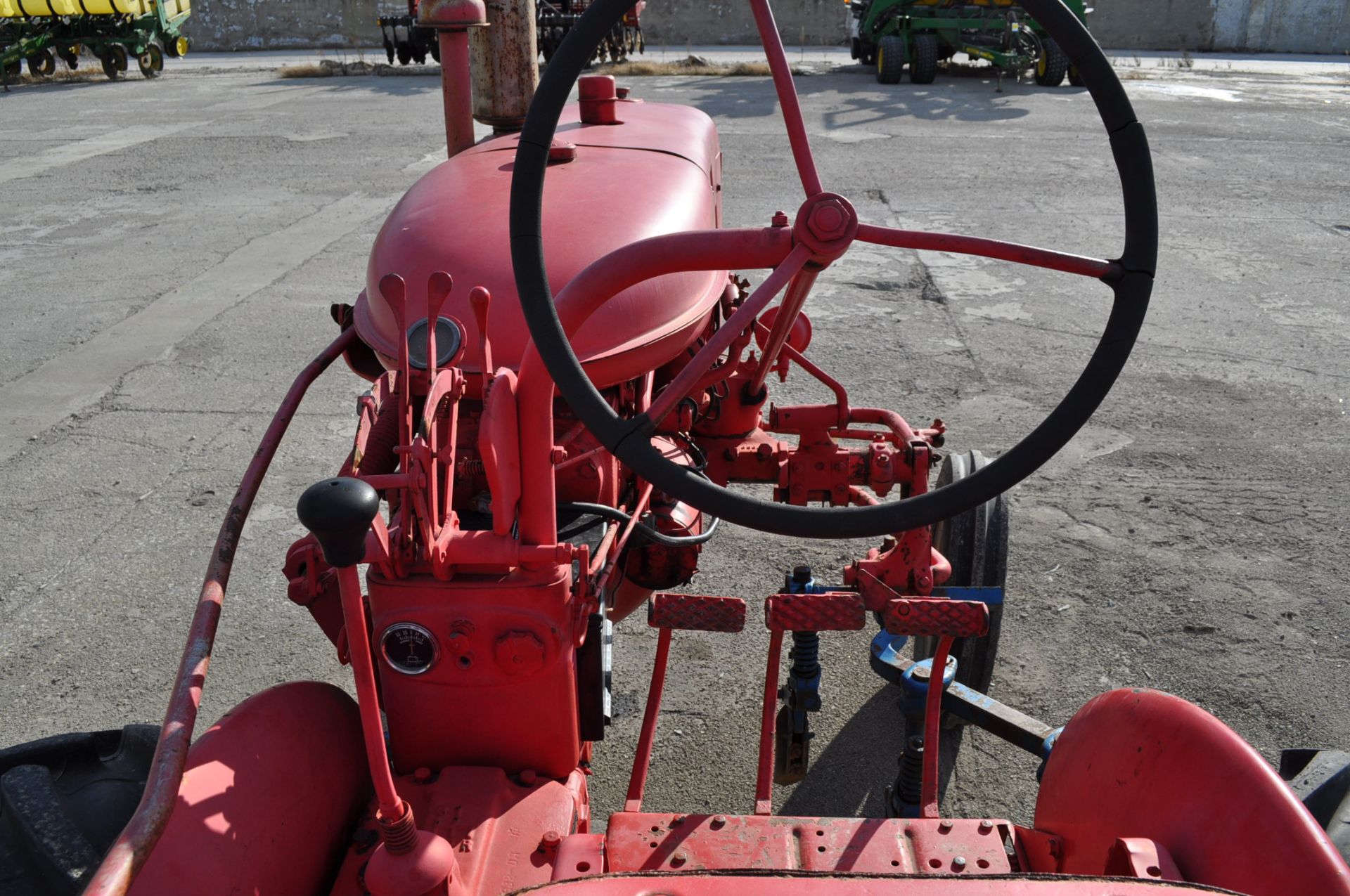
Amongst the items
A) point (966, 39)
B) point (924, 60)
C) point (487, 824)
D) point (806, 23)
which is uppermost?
point (806, 23)

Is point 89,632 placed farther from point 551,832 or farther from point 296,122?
point 296,122

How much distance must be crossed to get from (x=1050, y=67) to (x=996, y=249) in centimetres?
1375

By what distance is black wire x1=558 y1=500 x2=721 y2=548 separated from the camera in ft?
6.32

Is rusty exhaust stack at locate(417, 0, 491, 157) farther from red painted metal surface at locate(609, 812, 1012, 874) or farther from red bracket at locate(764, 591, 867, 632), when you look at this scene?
red painted metal surface at locate(609, 812, 1012, 874)

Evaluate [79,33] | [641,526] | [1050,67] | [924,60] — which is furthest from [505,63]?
[79,33]

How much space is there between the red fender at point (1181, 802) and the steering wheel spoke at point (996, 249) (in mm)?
651

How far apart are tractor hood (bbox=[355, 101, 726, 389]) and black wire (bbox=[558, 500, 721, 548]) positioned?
9.2 inches

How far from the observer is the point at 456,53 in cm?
249

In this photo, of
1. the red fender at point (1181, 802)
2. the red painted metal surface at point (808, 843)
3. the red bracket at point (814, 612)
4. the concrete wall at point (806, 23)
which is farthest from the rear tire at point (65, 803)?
the concrete wall at point (806, 23)

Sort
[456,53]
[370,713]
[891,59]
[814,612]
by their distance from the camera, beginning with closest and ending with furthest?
[370,713], [814,612], [456,53], [891,59]

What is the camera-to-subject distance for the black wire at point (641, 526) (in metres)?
1.93

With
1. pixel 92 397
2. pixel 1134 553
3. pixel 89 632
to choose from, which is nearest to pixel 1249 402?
pixel 1134 553

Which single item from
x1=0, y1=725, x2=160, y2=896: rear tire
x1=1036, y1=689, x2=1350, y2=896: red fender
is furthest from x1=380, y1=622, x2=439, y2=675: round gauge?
x1=1036, y1=689, x2=1350, y2=896: red fender

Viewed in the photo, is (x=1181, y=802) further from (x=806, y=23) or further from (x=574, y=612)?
(x=806, y=23)
